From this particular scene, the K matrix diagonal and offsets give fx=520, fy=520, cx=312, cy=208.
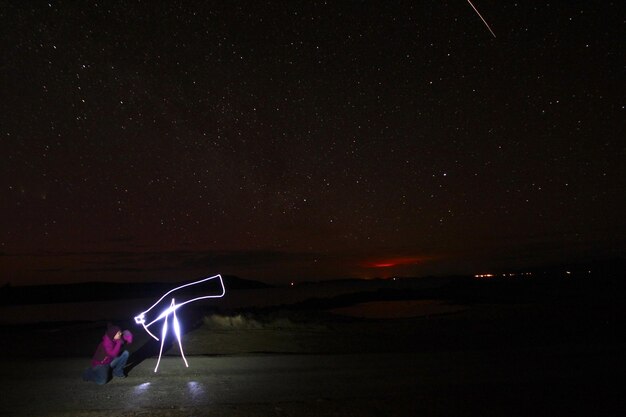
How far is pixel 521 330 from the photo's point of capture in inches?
755

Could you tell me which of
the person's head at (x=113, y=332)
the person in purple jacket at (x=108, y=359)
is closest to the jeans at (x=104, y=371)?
the person in purple jacket at (x=108, y=359)

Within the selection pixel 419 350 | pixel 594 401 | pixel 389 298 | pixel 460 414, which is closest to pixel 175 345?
pixel 419 350

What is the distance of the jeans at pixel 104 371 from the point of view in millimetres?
10039

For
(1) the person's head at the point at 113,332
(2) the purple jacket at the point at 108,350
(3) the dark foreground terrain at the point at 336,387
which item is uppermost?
(1) the person's head at the point at 113,332

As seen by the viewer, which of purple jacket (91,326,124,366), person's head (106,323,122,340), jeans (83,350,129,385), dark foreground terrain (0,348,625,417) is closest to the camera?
dark foreground terrain (0,348,625,417)

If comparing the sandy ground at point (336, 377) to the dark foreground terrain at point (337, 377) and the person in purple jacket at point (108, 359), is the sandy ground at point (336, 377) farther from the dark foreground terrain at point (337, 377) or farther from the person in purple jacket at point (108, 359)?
the person in purple jacket at point (108, 359)

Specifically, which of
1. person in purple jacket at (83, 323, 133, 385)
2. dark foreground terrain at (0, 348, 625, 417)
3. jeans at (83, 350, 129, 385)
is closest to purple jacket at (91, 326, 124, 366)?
person in purple jacket at (83, 323, 133, 385)

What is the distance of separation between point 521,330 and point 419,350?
24.1 ft

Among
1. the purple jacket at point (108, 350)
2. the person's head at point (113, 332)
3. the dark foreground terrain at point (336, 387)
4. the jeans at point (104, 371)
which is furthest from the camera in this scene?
the person's head at point (113, 332)

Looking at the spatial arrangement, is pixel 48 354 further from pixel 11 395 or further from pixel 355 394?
pixel 355 394

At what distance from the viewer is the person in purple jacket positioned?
10.1 m

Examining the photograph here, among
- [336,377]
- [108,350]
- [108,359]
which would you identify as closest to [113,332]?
[108,350]

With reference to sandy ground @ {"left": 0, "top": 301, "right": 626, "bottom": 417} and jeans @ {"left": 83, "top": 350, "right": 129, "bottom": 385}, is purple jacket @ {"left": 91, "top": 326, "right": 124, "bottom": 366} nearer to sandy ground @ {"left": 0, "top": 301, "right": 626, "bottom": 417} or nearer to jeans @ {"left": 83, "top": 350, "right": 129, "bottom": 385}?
jeans @ {"left": 83, "top": 350, "right": 129, "bottom": 385}

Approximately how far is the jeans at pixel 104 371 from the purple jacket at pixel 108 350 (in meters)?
0.11
